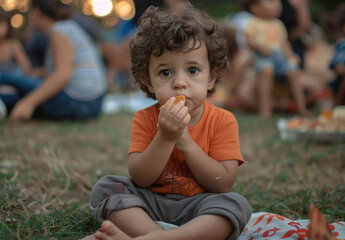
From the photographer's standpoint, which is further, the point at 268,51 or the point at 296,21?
the point at 296,21

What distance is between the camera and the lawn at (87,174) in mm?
1517

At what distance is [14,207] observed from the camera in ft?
5.37

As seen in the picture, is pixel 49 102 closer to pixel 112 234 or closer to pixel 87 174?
pixel 87 174

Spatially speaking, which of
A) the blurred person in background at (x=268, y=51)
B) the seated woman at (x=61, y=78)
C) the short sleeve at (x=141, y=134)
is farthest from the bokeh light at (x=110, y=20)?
the short sleeve at (x=141, y=134)

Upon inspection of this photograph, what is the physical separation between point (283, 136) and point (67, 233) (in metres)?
2.66

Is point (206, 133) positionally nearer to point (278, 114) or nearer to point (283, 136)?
point (283, 136)

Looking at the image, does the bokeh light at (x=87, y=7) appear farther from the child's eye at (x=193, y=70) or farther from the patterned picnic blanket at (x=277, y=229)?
the patterned picnic blanket at (x=277, y=229)

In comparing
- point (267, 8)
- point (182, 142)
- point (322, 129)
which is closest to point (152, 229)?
point (182, 142)

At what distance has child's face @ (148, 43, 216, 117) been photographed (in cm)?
135

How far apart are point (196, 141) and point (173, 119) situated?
0.79 ft

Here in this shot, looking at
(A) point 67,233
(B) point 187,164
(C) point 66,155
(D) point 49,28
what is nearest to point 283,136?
(C) point 66,155

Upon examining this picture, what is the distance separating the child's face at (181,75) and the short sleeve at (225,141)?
142 millimetres

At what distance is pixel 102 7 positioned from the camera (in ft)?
50.0

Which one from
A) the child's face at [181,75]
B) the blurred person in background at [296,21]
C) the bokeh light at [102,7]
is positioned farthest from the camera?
the bokeh light at [102,7]
